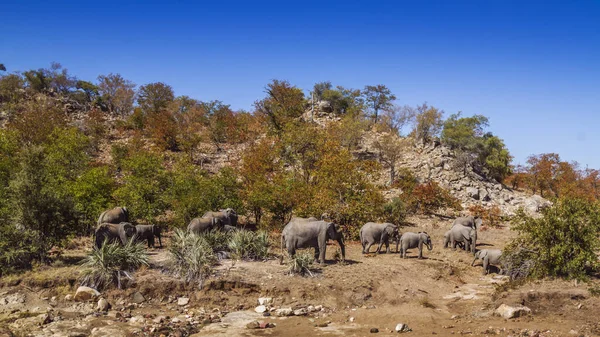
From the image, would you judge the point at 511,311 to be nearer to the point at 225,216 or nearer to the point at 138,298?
the point at 138,298

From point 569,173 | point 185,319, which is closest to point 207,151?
point 185,319

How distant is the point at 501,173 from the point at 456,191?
52.2 feet

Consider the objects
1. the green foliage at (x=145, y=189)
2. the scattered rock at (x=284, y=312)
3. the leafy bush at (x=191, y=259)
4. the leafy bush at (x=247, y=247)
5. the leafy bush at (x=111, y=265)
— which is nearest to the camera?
the scattered rock at (x=284, y=312)

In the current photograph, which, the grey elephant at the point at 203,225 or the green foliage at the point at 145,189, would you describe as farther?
the green foliage at the point at 145,189

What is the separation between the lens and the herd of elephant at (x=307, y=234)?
1703 centimetres

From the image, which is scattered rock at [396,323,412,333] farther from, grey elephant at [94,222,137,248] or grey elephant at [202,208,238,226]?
grey elephant at [202,208,238,226]

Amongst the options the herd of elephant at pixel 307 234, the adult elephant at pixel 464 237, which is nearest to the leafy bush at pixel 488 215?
the herd of elephant at pixel 307 234

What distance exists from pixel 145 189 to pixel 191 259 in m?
12.0

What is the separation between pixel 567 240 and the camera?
47.8ft

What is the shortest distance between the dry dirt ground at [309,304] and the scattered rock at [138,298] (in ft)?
0.39

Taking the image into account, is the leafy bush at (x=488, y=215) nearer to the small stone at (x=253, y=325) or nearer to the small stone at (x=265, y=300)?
the small stone at (x=265, y=300)

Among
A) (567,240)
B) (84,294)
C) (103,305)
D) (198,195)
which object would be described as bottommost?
(103,305)

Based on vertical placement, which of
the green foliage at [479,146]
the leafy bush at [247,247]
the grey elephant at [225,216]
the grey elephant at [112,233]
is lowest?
the leafy bush at [247,247]

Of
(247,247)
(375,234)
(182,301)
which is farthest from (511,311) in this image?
(182,301)
